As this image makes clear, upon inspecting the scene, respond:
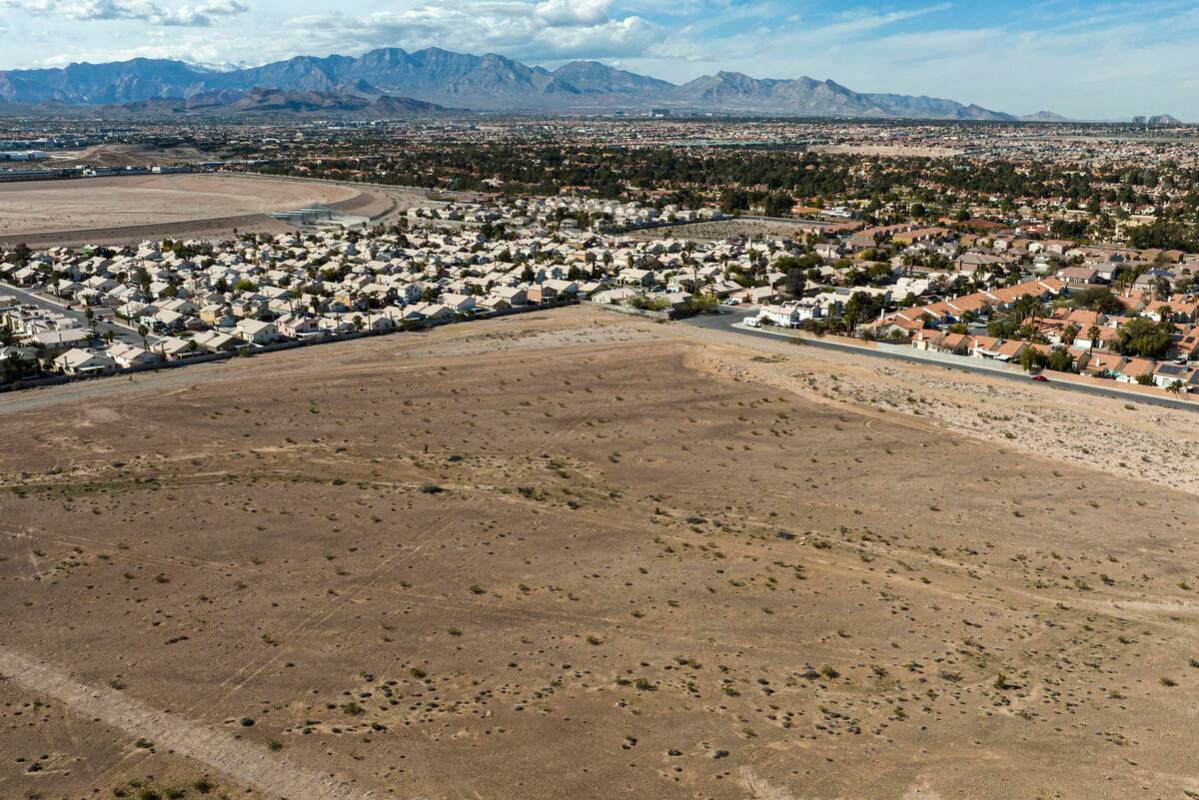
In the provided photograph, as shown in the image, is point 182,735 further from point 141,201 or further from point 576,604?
point 141,201

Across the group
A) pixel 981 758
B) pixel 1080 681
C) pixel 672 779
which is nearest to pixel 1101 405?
pixel 1080 681

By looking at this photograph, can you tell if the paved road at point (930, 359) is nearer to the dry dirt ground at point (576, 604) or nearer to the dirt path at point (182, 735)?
the dry dirt ground at point (576, 604)

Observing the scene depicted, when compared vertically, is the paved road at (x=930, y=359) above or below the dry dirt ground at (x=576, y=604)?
above

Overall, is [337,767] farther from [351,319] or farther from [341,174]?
[341,174]

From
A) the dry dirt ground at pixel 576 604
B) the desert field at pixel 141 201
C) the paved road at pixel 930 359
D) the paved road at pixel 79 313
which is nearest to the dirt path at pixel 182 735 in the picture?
the dry dirt ground at pixel 576 604

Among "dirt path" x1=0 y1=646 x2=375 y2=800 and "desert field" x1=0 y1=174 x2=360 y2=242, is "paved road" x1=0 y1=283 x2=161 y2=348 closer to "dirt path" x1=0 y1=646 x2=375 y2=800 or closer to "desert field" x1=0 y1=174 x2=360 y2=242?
"desert field" x1=0 y1=174 x2=360 y2=242

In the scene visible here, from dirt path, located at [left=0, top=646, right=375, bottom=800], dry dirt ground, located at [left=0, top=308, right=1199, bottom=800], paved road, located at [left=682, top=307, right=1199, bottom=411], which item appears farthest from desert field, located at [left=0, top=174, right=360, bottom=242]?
dirt path, located at [left=0, top=646, right=375, bottom=800]
